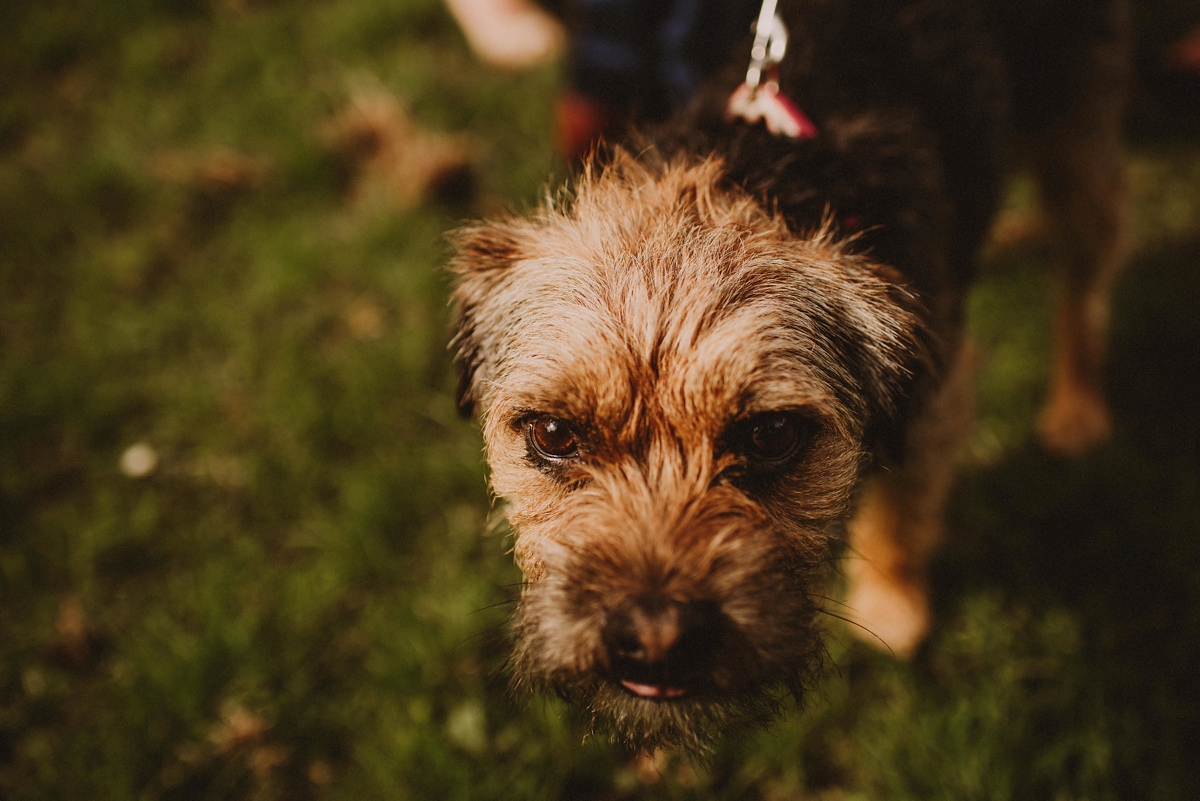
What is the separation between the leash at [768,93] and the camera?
2.01 m

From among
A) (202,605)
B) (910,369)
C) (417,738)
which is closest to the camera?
(910,369)

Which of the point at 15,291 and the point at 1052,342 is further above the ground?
the point at 1052,342

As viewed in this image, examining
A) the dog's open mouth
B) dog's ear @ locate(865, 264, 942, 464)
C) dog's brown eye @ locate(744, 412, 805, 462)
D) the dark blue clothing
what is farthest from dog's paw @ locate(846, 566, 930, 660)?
the dark blue clothing

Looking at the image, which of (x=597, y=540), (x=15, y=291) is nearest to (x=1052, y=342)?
(x=597, y=540)

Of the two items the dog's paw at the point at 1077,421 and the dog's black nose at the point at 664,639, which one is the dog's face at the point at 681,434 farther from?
the dog's paw at the point at 1077,421

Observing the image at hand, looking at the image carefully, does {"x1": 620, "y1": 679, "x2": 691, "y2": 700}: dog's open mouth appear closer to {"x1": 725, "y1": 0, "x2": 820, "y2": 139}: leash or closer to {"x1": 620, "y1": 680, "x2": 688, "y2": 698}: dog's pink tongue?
{"x1": 620, "y1": 680, "x2": 688, "y2": 698}: dog's pink tongue

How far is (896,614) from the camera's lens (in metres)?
2.56

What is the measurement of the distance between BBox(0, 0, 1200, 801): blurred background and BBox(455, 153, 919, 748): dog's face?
61 centimetres

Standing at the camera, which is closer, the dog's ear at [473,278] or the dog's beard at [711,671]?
the dog's beard at [711,671]

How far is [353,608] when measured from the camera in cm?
286

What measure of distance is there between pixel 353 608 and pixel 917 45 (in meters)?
2.83

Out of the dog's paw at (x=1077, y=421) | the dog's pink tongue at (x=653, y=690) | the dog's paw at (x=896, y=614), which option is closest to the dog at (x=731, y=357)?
the dog's pink tongue at (x=653, y=690)

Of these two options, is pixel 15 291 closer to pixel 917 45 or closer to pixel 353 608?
pixel 353 608

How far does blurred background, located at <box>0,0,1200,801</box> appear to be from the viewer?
234 cm
